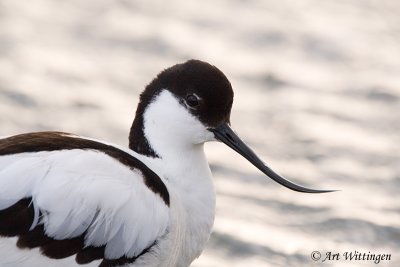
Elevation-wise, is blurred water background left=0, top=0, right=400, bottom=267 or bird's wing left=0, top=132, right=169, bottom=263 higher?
blurred water background left=0, top=0, right=400, bottom=267

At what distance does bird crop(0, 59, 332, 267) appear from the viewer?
199 inches

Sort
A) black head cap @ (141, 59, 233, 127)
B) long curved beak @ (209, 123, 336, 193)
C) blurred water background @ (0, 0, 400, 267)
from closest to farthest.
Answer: black head cap @ (141, 59, 233, 127) → long curved beak @ (209, 123, 336, 193) → blurred water background @ (0, 0, 400, 267)

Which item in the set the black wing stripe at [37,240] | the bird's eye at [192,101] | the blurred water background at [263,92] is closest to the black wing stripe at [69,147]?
the black wing stripe at [37,240]

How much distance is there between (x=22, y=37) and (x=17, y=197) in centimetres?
373

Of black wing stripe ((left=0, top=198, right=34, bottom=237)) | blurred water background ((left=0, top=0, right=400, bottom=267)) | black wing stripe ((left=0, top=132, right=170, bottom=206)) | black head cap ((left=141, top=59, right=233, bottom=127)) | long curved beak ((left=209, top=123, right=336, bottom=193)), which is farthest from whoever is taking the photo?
blurred water background ((left=0, top=0, right=400, bottom=267))

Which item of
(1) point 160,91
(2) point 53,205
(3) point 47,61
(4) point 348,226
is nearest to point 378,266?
(4) point 348,226

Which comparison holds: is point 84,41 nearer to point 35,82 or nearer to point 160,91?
point 35,82

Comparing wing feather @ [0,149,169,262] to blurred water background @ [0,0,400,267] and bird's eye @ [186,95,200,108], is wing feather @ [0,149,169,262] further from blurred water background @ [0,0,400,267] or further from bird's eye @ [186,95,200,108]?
blurred water background @ [0,0,400,267]

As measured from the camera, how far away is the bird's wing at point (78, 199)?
502 centimetres

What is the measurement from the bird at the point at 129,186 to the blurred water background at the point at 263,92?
1054 mm

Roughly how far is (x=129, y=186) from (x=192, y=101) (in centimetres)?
52

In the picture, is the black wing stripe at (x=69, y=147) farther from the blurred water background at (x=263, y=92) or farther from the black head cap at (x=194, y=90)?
the blurred water background at (x=263, y=92)

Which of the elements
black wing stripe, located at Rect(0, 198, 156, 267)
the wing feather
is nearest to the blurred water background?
the wing feather

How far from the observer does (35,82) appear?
810 centimetres
